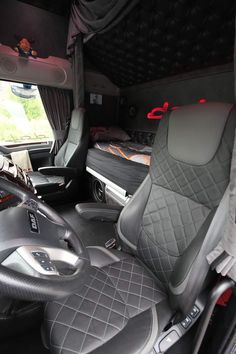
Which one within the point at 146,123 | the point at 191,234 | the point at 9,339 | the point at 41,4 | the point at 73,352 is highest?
the point at 41,4

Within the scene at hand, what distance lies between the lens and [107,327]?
2.06 ft

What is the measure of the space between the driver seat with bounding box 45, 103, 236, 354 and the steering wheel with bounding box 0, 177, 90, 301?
23 cm

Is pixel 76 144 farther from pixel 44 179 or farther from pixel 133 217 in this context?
pixel 133 217

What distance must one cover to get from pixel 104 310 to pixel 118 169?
1324mm

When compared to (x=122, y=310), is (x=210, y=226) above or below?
above

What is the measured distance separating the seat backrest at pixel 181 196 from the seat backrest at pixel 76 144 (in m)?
1.51

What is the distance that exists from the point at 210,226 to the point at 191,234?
→ 0.12m

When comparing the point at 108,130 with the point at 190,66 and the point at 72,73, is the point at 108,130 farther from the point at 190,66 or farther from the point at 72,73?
the point at 190,66

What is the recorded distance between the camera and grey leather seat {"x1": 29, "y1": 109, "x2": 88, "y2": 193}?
83.7 inches

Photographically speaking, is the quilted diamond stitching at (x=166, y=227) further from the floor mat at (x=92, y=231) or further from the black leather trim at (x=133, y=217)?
the floor mat at (x=92, y=231)

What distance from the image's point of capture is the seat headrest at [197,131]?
2.28ft

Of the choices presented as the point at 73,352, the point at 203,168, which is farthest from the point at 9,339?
the point at 203,168

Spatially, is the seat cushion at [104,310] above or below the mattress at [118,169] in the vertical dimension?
below

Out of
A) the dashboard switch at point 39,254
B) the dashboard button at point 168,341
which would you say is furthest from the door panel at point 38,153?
the dashboard button at point 168,341
